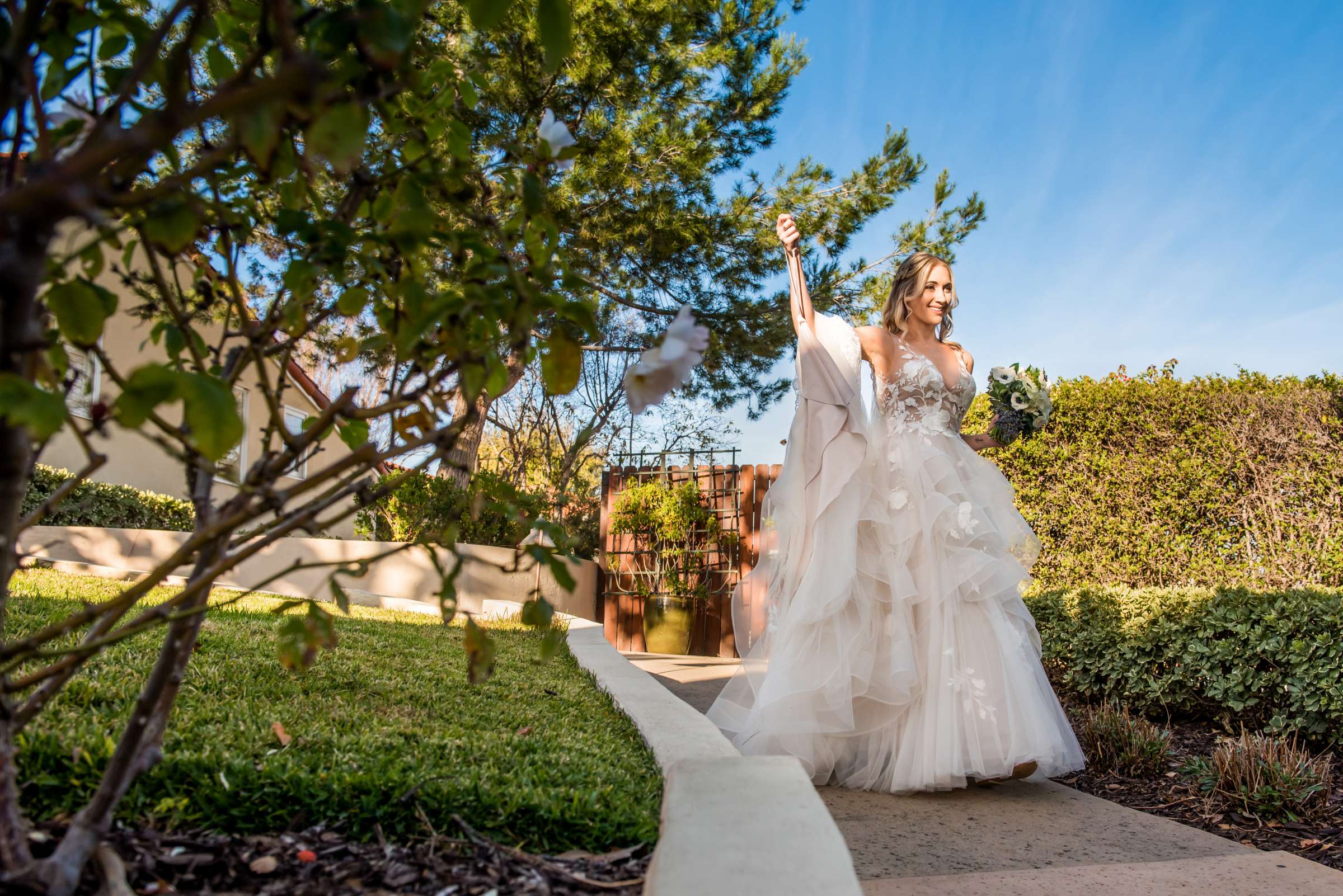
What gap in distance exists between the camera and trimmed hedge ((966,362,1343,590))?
5070 mm

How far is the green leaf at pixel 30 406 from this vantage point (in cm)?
64

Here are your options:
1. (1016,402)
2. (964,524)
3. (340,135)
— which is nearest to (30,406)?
(340,135)

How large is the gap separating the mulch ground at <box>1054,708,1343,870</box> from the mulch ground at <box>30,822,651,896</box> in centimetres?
258

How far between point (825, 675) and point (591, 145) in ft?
20.3

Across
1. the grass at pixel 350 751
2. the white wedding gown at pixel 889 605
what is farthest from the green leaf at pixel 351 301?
the white wedding gown at pixel 889 605

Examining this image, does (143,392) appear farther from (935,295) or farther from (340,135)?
(935,295)

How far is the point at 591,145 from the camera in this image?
8.09m

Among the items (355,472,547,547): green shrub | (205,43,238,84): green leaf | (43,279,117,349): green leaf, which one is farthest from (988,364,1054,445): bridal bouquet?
(355,472,547,547): green shrub

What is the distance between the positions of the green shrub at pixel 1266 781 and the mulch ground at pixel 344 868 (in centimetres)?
284

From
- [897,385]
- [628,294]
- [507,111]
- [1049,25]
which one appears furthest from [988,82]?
[897,385]

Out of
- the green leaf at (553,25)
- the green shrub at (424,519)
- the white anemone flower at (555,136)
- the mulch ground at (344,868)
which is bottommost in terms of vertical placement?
the mulch ground at (344,868)

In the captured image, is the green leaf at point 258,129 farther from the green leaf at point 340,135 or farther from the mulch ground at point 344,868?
the mulch ground at point 344,868

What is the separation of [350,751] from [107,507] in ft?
30.9

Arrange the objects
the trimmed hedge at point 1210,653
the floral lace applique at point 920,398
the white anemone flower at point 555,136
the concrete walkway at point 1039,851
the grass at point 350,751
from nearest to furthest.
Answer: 1. the white anemone flower at point 555,136
2. the grass at point 350,751
3. the concrete walkway at point 1039,851
4. the trimmed hedge at point 1210,653
5. the floral lace applique at point 920,398
